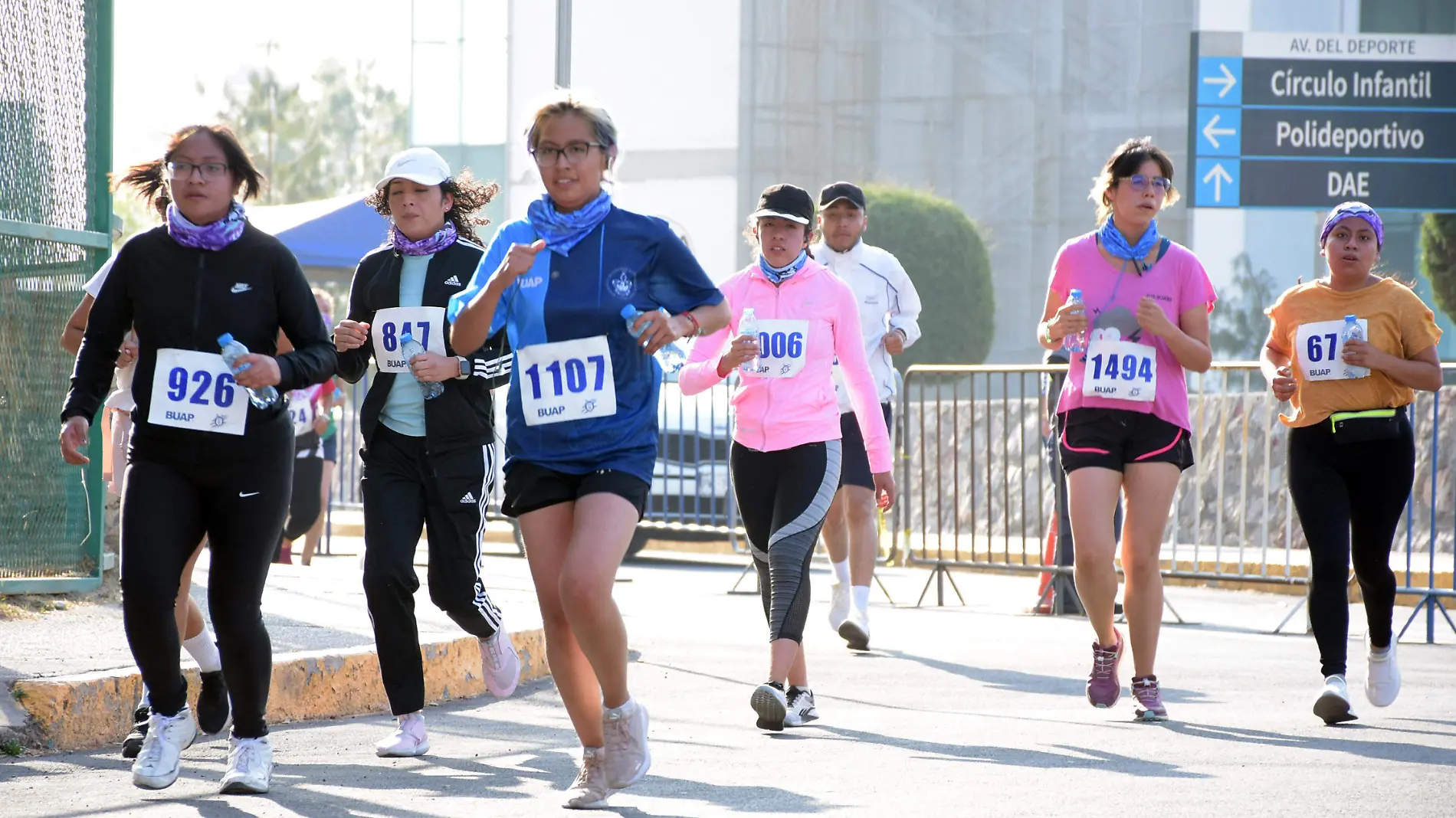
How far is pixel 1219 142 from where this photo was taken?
16641mm

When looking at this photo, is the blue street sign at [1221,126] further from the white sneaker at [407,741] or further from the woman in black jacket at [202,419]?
the woman in black jacket at [202,419]

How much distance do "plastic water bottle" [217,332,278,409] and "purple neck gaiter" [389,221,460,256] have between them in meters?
1.03

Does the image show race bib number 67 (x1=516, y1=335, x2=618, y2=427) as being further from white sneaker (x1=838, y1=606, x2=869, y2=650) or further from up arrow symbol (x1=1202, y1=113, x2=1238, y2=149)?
up arrow symbol (x1=1202, y1=113, x2=1238, y2=149)

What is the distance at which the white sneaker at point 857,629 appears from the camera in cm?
998

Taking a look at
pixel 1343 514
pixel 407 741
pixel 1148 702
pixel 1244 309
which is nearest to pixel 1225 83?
pixel 1343 514

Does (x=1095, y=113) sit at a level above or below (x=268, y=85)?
below

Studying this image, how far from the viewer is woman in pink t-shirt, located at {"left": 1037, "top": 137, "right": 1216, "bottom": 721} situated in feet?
23.4

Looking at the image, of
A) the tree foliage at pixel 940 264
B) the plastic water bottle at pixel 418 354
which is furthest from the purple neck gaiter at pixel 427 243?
the tree foliage at pixel 940 264

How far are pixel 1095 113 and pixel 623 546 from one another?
34352 millimetres

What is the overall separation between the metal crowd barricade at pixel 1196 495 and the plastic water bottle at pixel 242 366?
280 inches

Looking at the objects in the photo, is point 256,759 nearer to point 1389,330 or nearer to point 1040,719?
point 1040,719

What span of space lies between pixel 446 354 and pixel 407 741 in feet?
4.19

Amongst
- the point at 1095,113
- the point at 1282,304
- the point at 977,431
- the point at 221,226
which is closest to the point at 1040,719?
the point at 1282,304

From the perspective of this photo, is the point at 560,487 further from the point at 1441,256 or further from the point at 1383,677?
the point at 1441,256
